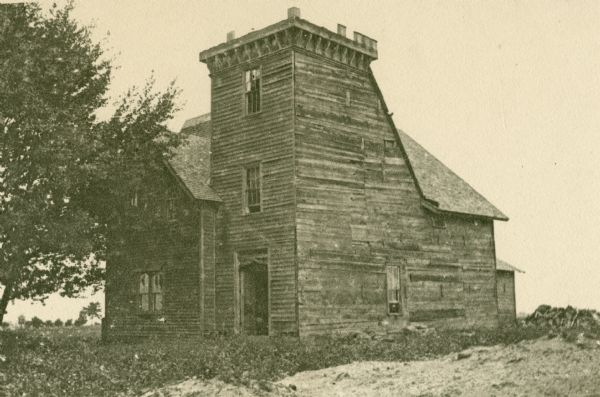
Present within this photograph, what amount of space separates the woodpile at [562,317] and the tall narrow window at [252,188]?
489 inches

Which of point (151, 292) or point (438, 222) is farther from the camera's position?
point (438, 222)

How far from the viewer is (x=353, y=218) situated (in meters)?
26.9

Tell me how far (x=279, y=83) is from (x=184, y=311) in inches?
361

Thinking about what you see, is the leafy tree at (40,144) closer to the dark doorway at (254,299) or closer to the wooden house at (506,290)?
the dark doorway at (254,299)

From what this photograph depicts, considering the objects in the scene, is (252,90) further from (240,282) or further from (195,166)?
(240,282)

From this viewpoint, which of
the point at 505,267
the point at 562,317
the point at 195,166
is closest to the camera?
the point at 195,166

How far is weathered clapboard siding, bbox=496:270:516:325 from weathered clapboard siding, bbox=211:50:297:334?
1779cm

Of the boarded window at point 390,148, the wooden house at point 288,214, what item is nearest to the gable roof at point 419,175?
the wooden house at point 288,214

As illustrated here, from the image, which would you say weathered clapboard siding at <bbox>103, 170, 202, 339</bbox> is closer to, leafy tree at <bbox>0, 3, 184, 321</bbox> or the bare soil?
leafy tree at <bbox>0, 3, 184, 321</bbox>

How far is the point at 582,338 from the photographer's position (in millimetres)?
14812

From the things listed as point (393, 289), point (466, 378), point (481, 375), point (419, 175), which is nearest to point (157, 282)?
point (393, 289)

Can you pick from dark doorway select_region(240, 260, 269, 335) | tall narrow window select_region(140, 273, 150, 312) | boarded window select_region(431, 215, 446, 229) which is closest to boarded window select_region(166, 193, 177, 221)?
tall narrow window select_region(140, 273, 150, 312)

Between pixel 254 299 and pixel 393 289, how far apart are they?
18.5 ft

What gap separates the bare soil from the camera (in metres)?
12.7
